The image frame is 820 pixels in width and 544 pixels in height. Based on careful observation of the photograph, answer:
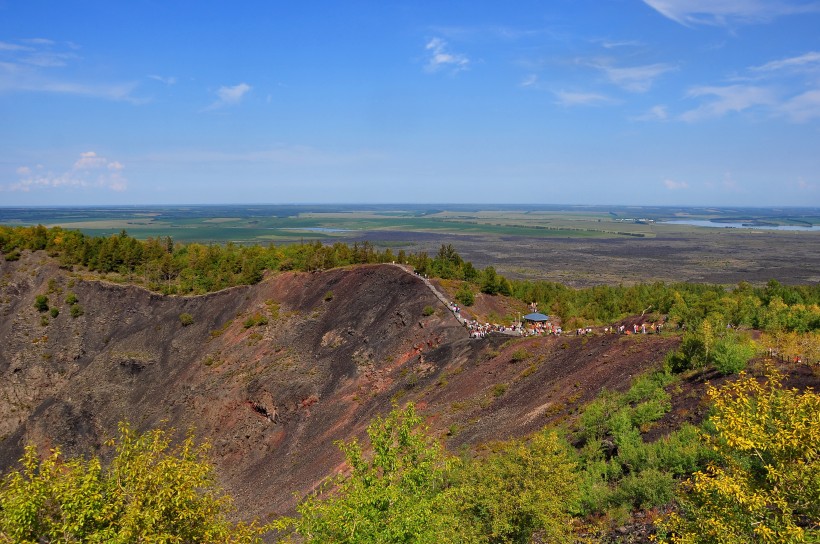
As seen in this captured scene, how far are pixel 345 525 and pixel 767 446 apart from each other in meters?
9.55

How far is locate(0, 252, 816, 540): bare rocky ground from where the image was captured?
123 feet

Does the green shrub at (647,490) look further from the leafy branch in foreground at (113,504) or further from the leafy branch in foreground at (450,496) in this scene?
the leafy branch in foreground at (113,504)

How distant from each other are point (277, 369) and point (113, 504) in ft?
137

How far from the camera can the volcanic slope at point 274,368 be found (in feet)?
125

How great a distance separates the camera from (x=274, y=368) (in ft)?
177

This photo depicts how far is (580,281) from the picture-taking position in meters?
129

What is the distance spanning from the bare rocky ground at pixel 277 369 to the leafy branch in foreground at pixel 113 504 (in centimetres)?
2147

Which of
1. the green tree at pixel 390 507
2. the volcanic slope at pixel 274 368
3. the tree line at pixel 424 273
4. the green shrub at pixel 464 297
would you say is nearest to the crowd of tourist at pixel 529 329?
the volcanic slope at pixel 274 368

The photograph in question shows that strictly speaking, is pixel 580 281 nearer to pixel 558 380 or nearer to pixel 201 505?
pixel 558 380

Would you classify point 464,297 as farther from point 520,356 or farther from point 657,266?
point 657,266

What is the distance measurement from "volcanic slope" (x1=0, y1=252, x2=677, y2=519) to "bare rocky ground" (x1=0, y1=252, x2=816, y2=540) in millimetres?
152

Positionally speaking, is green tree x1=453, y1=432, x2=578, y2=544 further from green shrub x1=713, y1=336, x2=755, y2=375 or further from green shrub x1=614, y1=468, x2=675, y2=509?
green shrub x1=713, y1=336, x2=755, y2=375

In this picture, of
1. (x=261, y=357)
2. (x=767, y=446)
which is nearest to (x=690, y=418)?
(x=767, y=446)

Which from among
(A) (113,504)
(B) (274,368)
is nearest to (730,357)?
(A) (113,504)
